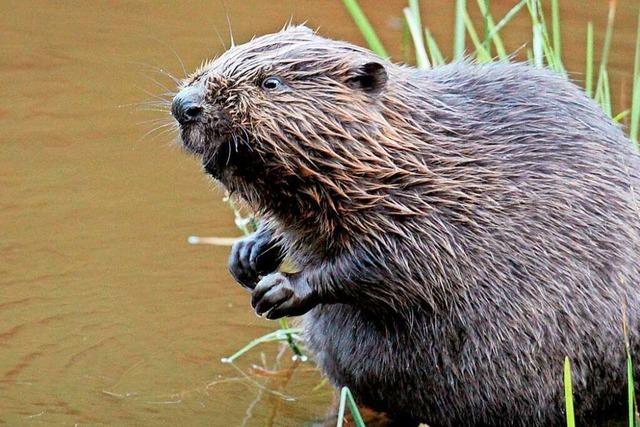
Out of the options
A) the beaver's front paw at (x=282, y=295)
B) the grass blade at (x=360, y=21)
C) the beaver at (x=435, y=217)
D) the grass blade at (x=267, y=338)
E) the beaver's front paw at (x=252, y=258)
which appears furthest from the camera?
the grass blade at (x=360, y=21)

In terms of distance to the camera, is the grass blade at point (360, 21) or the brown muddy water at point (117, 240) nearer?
the brown muddy water at point (117, 240)

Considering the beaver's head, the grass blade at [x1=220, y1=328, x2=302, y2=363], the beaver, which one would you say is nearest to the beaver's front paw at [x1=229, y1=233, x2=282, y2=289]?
the beaver

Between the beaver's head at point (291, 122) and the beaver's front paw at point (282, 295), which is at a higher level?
the beaver's head at point (291, 122)

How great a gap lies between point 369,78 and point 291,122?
305mm

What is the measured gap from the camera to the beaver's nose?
3891 millimetres

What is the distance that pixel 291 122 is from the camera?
13.0ft

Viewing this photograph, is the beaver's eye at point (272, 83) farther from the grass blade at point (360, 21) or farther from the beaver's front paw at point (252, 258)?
the grass blade at point (360, 21)

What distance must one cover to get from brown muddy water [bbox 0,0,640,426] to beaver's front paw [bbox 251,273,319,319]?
0.68 metres

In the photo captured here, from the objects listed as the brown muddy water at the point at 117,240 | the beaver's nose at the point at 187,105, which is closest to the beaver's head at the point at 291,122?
the beaver's nose at the point at 187,105

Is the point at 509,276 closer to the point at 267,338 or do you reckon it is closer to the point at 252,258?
the point at 252,258

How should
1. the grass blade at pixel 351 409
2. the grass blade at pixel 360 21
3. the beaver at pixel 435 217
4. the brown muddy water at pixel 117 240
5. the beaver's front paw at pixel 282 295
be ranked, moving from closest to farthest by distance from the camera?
the grass blade at pixel 351 409
the beaver at pixel 435 217
the beaver's front paw at pixel 282 295
the brown muddy water at pixel 117 240
the grass blade at pixel 360 21

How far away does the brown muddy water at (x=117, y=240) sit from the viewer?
4.89m

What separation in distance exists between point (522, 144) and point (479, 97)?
0.22 meters

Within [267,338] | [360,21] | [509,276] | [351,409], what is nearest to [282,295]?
[351,409]
